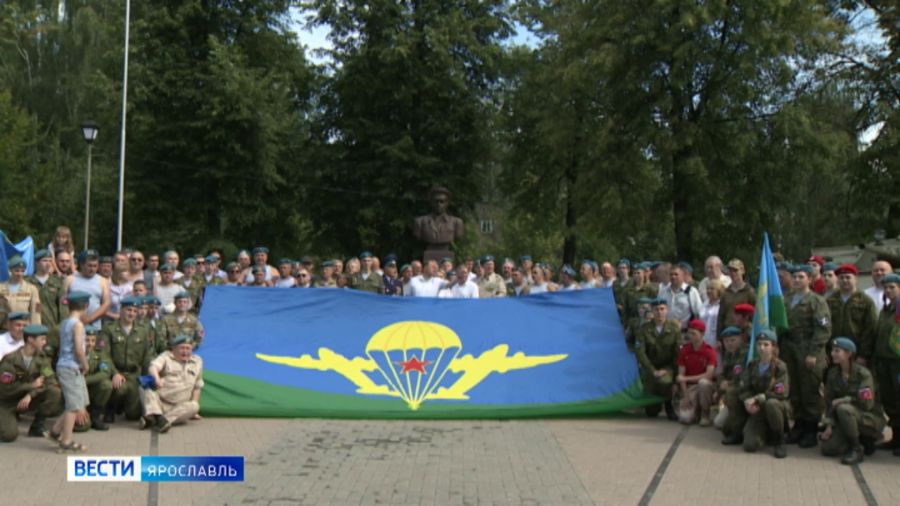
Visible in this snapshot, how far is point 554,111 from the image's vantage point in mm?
23625

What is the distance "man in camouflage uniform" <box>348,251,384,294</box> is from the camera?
12875 millimetres

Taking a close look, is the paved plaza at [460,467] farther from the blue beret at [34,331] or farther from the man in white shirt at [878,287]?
the man in white shirt at [878,287]

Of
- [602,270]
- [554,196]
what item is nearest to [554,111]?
[554,196]

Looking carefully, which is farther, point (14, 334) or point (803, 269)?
point (803, 269)

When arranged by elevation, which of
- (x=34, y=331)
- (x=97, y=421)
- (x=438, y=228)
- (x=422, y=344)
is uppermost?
(x=438, y=228)

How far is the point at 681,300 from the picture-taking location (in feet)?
36.0

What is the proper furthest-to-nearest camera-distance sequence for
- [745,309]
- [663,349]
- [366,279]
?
1. [366,279]
2. [663,349]
3. [745,309]

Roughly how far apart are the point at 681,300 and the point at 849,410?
2.94 metres

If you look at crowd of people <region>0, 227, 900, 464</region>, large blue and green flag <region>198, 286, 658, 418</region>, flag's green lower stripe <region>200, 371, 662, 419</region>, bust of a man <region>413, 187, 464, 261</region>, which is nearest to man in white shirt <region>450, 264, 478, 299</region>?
crowd of people <region>0, 227, 900, 464</region>

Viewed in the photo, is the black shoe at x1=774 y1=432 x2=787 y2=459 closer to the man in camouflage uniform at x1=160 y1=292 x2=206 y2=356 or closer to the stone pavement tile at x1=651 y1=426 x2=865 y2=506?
the stone pavement tile at x1=651 y1=426 x2=865 y2=506

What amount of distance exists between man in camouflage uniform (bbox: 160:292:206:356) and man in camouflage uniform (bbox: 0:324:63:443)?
4.26 feet

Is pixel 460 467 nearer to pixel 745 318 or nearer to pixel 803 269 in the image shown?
pixel 745 318

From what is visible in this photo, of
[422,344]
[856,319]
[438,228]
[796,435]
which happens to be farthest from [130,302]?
[856,319]

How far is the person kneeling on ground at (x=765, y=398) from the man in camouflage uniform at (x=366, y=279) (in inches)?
223
